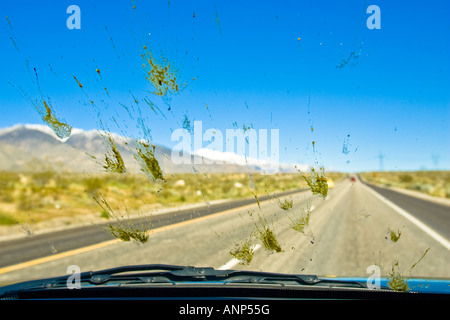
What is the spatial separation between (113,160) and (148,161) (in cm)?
45

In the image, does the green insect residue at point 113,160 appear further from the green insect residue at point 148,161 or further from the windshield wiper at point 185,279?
the windshield wiper at point 185,279

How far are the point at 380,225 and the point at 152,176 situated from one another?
9.58 metres

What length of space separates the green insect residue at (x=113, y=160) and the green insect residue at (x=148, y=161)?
228 millimetres

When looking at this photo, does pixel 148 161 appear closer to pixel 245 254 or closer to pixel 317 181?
pixel 245 254

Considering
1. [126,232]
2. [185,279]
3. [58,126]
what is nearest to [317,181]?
[185,279]

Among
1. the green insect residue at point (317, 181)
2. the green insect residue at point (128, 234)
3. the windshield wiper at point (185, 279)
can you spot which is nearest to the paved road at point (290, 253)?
the green insect residue at point (317, 181)

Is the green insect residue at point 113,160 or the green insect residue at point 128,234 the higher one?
the green insect residue at point 113,160

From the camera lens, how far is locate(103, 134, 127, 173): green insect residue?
16.3 feet

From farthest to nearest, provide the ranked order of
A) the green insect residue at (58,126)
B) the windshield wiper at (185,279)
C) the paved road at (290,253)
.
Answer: the paved road at (290,253) → the green insect residue at (58,126) → the windshield wiper at (185,279)

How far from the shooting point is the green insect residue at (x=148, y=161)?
510 centimetres

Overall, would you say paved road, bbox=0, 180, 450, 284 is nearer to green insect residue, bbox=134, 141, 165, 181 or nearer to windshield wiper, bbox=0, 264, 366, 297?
green insect residue, bbox=134, 141, 165, 181

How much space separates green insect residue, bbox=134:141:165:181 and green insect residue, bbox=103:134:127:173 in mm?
228

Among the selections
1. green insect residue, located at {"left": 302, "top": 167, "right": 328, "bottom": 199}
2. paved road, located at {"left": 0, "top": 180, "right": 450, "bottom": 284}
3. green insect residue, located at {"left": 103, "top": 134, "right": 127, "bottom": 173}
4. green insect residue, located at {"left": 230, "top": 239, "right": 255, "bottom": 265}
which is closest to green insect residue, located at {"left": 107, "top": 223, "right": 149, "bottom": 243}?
green insect residue, located at {"left": 103, "top": 134, "right": 127, "bottom": 173}

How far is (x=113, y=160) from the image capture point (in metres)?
5.15
